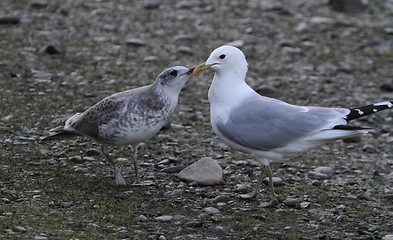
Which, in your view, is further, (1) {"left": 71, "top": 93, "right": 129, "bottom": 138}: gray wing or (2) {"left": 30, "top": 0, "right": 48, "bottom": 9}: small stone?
(2) {"left": 30, "top": 0, "right": 48, "bottom": 9}: small stone

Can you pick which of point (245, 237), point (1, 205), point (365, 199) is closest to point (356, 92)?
point (365, 199)

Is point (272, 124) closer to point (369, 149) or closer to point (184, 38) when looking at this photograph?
point (369, 149)

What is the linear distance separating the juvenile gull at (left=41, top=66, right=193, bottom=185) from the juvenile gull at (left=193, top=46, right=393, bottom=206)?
0.36 meters

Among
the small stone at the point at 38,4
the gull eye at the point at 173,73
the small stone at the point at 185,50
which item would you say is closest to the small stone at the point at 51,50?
the small stone at the point at 185,50

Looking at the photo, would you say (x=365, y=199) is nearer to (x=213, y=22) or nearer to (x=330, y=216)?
(x=330, y=216)

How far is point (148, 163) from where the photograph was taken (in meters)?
7.30

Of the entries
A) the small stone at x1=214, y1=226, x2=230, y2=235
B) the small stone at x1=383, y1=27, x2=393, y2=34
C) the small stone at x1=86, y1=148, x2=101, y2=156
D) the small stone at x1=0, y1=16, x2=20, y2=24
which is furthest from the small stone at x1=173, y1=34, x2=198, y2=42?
the small stone at x1=214, y1=226, x2=230, y2=235

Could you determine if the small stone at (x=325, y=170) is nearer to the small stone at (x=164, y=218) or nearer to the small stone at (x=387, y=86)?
the small stone at (x=164, y=218)

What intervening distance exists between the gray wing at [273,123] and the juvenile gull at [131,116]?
49cm

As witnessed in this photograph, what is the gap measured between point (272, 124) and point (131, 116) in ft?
3.48

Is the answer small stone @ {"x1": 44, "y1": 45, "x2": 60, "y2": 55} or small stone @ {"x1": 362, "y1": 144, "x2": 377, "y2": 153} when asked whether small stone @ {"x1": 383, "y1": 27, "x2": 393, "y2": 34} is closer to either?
small stone @ {"x1": 362, "y1": 144, "x2": 377, "y2": 153}

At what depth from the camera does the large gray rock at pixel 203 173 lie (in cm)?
681

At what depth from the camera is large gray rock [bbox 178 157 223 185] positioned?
681 centimetres

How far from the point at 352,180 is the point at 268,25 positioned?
16.1ft
